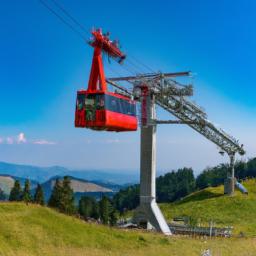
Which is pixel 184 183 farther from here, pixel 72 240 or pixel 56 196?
pixel 72 240

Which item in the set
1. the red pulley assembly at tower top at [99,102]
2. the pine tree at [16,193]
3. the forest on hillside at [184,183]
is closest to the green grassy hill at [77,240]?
the red pulley assembly at tower top at [99,102]

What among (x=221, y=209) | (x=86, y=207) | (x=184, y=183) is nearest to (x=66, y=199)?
(x=221, y=209)

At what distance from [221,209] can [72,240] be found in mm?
32838

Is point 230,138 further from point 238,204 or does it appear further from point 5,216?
point 5,216

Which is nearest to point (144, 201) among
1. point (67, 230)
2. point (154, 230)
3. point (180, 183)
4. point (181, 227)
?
point (154, 230)

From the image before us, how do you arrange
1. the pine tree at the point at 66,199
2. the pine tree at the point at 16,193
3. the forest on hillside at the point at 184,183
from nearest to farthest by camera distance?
1. the pine tree at the point at 66,199
2. the pine tree at the point at 16,193
3. the forest on hillside at the point at 184,183

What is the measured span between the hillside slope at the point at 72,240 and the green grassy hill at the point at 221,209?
14.7 m

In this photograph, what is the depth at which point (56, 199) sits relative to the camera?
6494 centimetres

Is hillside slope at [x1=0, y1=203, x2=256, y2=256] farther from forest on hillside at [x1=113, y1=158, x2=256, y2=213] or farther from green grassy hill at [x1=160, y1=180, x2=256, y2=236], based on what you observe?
forest on hillside at [x1=113, y1=158, x2=256, y2=213]

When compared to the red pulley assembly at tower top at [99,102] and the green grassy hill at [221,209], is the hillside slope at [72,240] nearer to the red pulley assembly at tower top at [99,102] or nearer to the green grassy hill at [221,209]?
the red pulley assembly at tower top at [99,102]

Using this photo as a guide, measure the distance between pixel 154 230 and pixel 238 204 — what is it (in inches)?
830

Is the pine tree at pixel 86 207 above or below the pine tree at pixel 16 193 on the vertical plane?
below

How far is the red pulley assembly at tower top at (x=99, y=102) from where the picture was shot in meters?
31.0

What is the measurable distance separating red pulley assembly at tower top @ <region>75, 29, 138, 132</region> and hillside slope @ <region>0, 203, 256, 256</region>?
24.5ft
